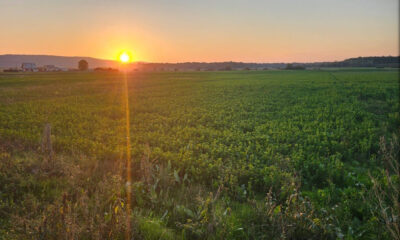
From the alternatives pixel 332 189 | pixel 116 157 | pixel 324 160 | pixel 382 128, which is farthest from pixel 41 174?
pixel 382 128

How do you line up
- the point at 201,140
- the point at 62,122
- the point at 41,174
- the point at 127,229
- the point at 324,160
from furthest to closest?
the point at 62,122 → the point at 201,140 → the point at 324,160 → the point at 41,174 → the point at 127,229

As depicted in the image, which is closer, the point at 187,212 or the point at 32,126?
the point at 187,212

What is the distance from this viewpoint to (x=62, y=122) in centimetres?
1173

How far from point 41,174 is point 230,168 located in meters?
4.59

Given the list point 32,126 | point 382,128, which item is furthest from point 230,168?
point 32,126

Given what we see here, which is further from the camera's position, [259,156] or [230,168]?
[259,156]

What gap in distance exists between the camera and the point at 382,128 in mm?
10258

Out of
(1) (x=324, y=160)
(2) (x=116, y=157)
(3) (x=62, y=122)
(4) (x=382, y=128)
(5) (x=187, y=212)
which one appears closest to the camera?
(5) (x=187, y=212)

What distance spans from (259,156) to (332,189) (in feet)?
7.70

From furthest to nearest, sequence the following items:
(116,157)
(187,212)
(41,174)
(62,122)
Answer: (62,122)
(116,157)
(41,174)
(187,212)

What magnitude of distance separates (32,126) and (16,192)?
6755mm

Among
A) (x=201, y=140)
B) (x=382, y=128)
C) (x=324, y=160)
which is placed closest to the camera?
(x=324, y=160)

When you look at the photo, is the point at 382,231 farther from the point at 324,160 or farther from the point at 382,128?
the point at 382,128

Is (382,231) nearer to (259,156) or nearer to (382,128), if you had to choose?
(259,156)
